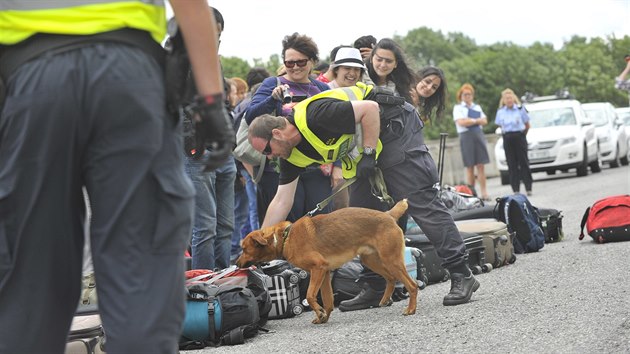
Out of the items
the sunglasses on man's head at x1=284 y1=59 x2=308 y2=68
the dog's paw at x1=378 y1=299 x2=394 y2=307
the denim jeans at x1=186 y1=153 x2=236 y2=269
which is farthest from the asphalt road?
the sunglasses on man's head at x1=284 y1=59 x2=308 y2=68

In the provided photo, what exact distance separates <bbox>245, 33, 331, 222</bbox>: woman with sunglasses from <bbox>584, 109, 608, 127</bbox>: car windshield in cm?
2578

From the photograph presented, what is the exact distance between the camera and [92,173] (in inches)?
113

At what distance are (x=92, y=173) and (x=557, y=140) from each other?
26.3 meters

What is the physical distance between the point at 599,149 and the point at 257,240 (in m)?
26.0

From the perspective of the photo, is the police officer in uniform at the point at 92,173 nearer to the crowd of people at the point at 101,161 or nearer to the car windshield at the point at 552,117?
the crowd of people at the point at 101,161

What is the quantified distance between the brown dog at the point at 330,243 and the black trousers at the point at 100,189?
5138mm

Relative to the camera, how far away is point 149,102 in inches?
114

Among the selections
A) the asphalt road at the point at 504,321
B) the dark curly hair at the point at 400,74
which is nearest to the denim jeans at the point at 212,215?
the asphalt road at the point at 504,321

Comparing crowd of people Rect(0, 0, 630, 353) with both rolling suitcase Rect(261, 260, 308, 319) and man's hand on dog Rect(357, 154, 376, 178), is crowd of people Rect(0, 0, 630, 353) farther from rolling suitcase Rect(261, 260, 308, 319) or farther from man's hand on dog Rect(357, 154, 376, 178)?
rolling suitcase Rect(261, 260, 308, 319)

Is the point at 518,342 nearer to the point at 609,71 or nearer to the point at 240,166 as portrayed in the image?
the point at 240,166

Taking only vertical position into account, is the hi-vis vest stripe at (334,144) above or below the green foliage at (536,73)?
below

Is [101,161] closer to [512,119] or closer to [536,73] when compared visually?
[512,119]

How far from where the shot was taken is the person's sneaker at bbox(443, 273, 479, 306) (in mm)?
8219

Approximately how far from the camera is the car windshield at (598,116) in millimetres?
34312
